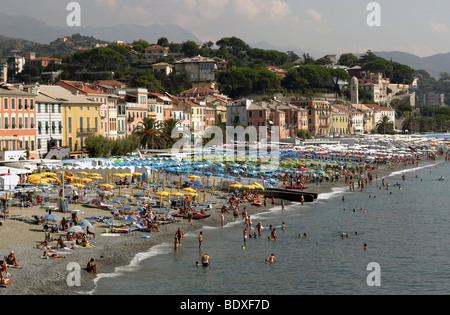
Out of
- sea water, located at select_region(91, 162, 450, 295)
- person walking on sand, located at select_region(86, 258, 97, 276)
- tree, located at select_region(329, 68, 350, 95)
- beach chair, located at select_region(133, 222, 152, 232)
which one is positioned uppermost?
tree, located at select_region(329, 68, 350, 95)

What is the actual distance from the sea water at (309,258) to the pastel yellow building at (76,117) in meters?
24.8

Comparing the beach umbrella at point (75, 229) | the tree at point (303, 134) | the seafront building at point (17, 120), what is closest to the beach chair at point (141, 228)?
the beach umbrella at point (75, 229)

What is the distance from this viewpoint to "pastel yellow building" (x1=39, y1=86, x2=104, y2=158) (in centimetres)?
6278

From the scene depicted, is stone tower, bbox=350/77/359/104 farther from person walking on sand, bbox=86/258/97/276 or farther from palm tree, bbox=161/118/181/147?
person walking on sand, bbox=86/258/97/276

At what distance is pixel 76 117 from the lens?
6444 centimetres

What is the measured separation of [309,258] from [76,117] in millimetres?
37914

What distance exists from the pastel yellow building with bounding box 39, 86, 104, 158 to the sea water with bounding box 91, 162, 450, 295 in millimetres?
24816

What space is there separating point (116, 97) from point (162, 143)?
800cm

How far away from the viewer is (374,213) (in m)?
→ 50.7

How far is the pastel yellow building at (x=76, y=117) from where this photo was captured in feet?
206

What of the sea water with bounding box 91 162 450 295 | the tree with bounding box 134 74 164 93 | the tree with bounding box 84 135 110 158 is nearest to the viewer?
the sea water with bounding box 91 162 450 295

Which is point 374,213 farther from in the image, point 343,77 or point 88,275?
point 343,77

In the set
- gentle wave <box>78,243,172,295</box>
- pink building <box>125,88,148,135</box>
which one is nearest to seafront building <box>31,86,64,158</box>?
pink building <box>125,88,148,135</box>
